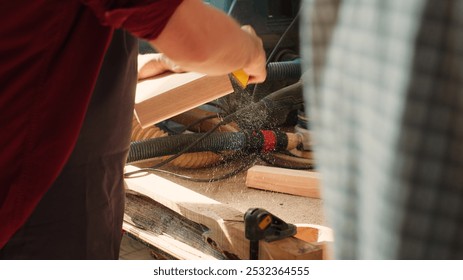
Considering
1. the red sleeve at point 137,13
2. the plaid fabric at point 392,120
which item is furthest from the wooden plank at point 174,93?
the plaid fabric at point 392,120

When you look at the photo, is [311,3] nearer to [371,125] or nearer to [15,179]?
[371,125]

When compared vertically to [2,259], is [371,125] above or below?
above

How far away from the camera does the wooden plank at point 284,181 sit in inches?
91.7

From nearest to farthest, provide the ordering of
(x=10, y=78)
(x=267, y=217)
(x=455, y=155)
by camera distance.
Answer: (x=455, y=155)
(x=10, y=78)
(x=267, y=217)

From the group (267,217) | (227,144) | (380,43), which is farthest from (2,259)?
(227,144)

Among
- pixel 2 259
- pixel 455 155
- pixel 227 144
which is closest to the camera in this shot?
pixel 455 155

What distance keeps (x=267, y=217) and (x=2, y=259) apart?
1.94 feet

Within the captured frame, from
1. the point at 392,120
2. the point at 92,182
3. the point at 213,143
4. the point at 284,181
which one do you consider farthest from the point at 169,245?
the point at 392,120

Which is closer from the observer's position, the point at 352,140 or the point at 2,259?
the point at 352,140

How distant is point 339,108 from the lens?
22.7 inches

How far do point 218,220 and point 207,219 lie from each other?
0.04 metres

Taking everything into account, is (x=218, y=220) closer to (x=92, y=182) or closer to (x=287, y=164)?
(x=92, y=182)

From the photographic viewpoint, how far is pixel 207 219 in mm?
1644

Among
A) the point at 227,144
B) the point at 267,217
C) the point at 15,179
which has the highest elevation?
the point at 15,179
